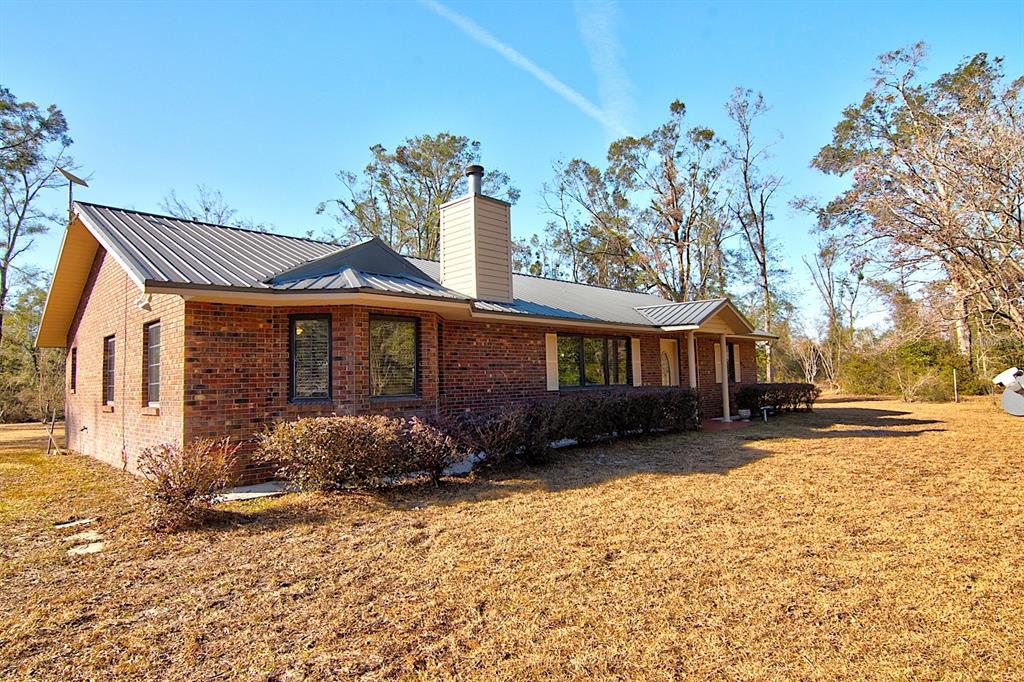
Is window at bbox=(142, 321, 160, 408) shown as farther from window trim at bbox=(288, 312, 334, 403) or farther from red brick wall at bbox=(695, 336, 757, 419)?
red brick wall at bbox=(695, 336, 757, 419)

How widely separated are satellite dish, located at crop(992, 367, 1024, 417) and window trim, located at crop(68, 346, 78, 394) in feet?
79.3

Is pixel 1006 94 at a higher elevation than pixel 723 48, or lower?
lower

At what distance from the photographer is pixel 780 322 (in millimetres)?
36031

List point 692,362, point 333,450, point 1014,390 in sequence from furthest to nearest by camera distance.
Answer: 1. point 692,362
2. point 1014,390
3. point 333,450

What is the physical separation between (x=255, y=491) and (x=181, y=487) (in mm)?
1623

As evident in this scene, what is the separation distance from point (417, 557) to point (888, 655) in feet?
11.1

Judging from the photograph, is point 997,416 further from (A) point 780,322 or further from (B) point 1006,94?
(A) point 780,322

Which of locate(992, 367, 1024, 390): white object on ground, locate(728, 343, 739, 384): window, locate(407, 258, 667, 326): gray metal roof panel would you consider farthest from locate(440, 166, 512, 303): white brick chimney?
locate(992, 367, 1024, 390): white object on ground

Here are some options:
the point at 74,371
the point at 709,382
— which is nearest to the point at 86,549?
the point at 74,371

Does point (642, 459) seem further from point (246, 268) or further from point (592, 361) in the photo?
point (246, 268)

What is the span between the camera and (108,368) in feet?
35.7

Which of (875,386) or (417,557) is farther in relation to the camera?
(875,386)

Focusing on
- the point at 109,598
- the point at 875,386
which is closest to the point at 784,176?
the point at 875,386

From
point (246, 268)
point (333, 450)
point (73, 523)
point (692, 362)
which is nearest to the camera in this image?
point (73, 523)
